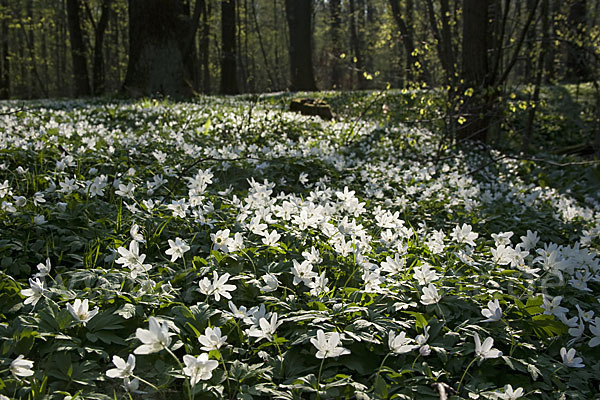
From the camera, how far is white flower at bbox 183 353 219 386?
150cm

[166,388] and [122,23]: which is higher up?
[122,23]

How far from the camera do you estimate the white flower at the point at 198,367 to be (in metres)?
1.50

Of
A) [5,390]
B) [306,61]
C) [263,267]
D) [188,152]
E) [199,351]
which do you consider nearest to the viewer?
[5,390]

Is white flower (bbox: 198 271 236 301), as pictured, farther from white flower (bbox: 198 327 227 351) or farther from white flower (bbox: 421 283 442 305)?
white flower (bbox: 421 283 442 305)

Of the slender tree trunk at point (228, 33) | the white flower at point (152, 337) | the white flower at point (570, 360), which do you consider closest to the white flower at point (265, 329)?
the white flower at point (152, 337)

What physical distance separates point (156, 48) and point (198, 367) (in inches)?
451

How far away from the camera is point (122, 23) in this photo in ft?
99.8

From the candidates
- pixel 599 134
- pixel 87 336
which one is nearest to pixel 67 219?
pixel 87 336

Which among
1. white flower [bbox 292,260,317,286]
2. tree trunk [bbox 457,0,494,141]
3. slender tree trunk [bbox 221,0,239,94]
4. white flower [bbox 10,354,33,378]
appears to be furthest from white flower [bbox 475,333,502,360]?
slender tree trunk [bbox 221,0,239,94]

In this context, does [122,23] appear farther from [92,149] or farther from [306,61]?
[92,149]

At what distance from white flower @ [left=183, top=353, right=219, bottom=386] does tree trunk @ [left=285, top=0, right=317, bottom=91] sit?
19.7m

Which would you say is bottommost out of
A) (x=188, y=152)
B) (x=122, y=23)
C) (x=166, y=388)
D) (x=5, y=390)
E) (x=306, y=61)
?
(x=166, y=388)

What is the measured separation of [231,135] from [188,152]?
1.86m

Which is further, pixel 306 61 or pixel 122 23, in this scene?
pixel 122 23
